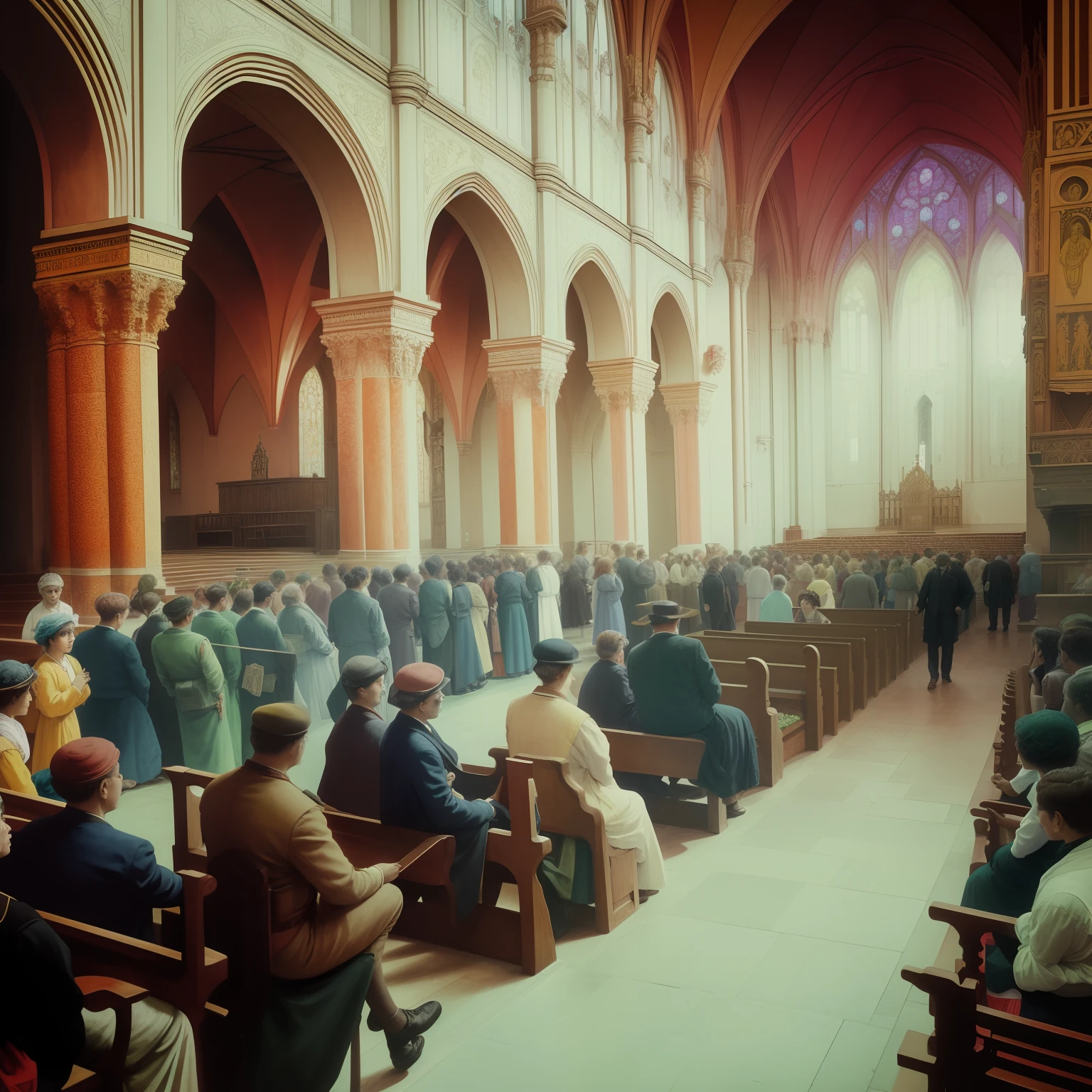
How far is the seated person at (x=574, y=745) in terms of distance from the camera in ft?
15.1

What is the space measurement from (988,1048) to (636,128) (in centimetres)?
1884

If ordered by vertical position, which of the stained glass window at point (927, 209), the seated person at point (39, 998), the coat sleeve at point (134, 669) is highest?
the stained glass window at point (927, 209)

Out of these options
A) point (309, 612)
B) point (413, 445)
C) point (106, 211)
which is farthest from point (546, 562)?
point (106, 211)

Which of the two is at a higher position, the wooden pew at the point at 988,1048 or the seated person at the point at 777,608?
the seated person at the point at 777,608

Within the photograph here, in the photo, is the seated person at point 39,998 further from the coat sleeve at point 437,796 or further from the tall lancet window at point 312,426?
the tall lancet window at point 312,426

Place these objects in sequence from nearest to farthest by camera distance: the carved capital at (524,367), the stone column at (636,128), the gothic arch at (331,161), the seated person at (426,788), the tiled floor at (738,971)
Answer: the tiled floor at (738,971) < the seated person at (426,788) < the gothic arch at (331,161) < the carved capital at (524,367) < the stone column at (636,128)

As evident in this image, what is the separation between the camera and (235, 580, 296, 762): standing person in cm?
702

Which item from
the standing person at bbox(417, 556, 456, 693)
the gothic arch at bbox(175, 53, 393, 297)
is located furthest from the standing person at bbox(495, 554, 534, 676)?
the gothic arch at bbox(175, 53, 393, 297)

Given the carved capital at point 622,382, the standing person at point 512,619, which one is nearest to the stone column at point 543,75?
the carved capital at point 622,382

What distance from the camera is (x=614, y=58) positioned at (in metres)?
18.3

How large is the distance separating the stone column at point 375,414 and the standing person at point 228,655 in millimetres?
4821

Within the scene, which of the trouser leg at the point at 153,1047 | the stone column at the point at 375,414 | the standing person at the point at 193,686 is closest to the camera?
the trouser leg at the point at 153,1047

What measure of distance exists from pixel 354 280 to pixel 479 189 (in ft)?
10.3

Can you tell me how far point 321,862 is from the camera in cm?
293
